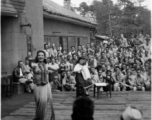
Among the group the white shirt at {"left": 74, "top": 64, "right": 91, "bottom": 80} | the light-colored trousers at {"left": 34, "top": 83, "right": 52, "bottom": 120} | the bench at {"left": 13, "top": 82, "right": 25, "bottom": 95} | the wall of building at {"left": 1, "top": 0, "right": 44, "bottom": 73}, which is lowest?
the bench at {"left": 13, "top": 82, "right": 25, "bottom": 95}

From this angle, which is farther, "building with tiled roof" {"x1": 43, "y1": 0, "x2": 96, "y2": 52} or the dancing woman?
"building with tiled roof" {"x1": 43, "y1": 0, "x2": 96, "y2": 52}

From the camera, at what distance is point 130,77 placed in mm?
10953

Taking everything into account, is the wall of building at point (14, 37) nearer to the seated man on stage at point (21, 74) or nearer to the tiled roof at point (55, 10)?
the seated man on stage at point (21, 74)

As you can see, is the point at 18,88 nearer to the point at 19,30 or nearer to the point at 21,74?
the point at 21,74

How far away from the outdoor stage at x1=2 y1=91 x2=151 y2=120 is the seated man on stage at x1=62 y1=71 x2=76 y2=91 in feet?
3.45

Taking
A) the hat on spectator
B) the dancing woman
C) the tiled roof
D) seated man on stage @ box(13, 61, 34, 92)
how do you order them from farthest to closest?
the tiled roof
seated man on stage @ box(13, 61, 34, 92)
the dancing woman
the hat on spectator

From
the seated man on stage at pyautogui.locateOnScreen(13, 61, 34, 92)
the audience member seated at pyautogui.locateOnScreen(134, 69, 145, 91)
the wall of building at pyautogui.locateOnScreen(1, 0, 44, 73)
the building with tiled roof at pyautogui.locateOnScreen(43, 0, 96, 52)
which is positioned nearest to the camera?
the seated man on stage at pyautogui.locateOnScreen(13, 61, 34, 92)

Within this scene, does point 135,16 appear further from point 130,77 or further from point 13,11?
point 13,11

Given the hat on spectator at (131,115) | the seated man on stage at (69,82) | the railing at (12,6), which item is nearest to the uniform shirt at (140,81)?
the seated man on stage at (69,82)

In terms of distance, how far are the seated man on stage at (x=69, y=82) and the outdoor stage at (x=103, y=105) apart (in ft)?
3.45

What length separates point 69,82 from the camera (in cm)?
1133

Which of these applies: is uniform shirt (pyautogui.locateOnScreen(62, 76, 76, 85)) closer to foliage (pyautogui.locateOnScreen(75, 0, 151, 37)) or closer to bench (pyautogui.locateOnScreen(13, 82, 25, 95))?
bench (pyautogui.locateOnScreen(13, 82, 25, 95))

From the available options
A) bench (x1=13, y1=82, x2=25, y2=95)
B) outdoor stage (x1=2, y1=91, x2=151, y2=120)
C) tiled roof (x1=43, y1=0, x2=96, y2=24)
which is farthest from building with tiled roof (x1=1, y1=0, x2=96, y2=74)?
outdoor stage (x1=2, y1=91, x2=151, y2=120)

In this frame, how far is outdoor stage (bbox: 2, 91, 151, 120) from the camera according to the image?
23.7 ft
